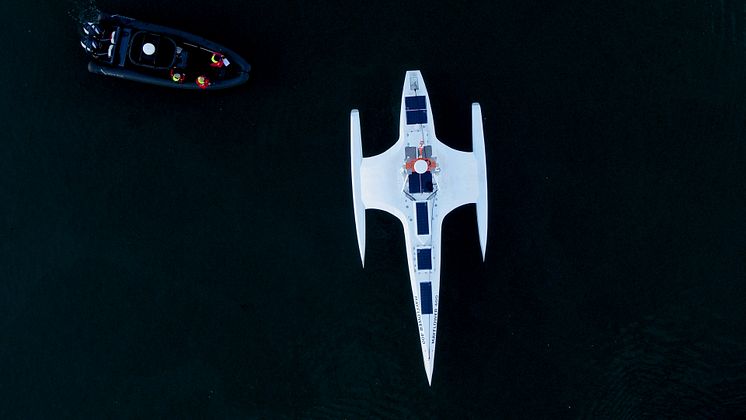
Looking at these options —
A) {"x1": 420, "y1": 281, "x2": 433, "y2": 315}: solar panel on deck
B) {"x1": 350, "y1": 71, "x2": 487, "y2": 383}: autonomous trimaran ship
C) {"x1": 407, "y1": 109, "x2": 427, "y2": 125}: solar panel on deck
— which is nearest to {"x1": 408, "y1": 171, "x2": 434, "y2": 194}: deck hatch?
{"x1": 350, "y1": 71, "x2": 487, "y2": 383}: autonomous trimaran ship

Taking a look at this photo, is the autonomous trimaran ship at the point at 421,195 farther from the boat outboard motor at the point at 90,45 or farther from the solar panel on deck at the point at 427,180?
the boat outboard motor at the point at 90,45

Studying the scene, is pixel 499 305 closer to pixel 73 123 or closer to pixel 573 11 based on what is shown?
pixel 573 11

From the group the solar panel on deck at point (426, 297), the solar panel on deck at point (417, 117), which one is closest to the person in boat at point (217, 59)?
the solar panel on deck at point (417, 117)

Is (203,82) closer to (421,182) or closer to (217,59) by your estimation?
(217,59)

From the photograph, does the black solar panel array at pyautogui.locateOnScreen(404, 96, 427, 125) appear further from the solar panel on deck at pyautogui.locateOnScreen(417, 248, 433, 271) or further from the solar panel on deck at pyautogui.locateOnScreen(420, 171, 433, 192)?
the solar panel on deck at pyautogui.locateOnScreen(417, 248, 433, 271)

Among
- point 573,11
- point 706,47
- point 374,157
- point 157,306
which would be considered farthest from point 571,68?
point 157,306

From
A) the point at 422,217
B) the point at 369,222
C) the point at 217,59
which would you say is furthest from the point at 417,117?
the point at 217,59
